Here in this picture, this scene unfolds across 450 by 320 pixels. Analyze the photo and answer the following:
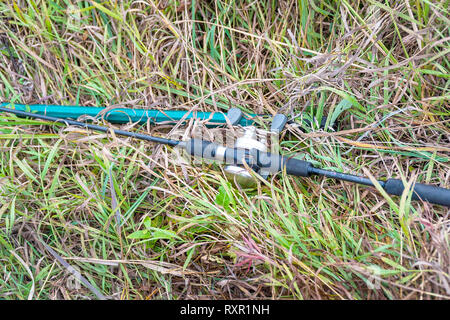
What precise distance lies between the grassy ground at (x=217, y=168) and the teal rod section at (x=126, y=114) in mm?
77

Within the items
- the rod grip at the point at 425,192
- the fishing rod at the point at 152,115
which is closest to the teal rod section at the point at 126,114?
the fishing rod at the point at 152,115

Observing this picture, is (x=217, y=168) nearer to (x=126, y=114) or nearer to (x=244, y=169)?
(x=244, y=169)

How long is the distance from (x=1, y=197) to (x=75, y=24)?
109cm

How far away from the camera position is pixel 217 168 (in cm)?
186

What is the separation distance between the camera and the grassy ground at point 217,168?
1557 millimetres

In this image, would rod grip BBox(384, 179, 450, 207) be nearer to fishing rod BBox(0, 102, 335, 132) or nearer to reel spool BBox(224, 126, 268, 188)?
fishing rod BBox(0, 102, 335, 132)

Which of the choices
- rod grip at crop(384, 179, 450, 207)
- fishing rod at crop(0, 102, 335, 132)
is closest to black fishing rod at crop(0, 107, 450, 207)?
rod grip at crop(384, 179, 450, 207)

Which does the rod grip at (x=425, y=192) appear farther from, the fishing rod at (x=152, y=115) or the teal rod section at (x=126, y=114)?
the teal rod section at (x=126, y=114)

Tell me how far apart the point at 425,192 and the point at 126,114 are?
1460 millimetres

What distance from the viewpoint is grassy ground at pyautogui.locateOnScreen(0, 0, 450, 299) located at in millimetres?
1557

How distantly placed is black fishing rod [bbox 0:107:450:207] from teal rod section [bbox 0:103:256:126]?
0.48ft

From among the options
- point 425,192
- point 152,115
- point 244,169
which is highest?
point 152,115

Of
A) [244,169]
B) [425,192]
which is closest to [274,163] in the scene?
[244,169]

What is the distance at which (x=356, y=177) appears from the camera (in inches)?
64.1
